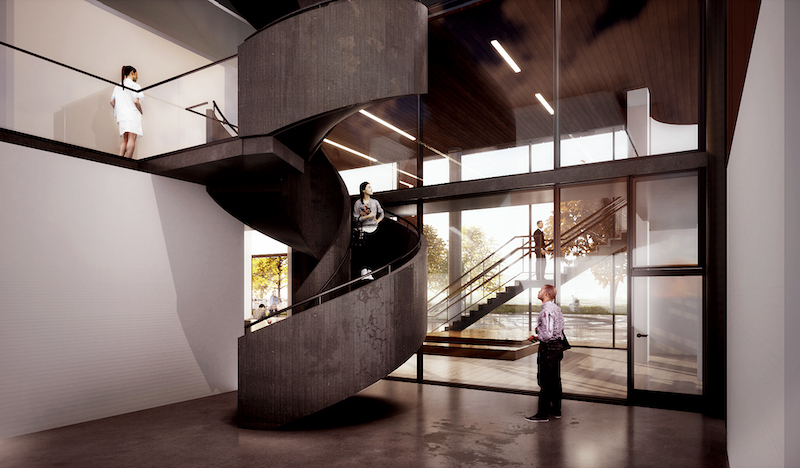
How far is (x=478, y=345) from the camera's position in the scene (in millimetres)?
7996

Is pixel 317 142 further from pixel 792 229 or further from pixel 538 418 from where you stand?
pixel 792 229

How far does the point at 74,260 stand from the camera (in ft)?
19.2

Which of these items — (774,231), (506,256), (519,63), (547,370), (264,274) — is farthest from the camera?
(264,274)

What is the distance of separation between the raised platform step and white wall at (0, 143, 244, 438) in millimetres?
3364

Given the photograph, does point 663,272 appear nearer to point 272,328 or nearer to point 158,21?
point 272,328

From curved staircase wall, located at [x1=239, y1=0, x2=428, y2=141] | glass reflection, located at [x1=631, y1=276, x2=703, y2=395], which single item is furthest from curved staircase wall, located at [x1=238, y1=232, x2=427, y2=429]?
glass reflection, located at [x1=631, y1=276, x2=703, y2=395]

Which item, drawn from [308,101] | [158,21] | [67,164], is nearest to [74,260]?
[67,164]

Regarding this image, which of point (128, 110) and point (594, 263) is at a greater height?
point (128, 110)

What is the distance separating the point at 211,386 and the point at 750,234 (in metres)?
7.36

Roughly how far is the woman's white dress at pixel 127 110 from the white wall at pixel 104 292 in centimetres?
78

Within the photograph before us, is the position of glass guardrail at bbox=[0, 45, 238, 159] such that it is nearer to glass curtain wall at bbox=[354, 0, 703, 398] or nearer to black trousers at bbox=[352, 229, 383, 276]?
glass curtain wall at bbox=[354, 0, 703, 398]

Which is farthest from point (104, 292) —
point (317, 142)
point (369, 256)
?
point (369, 256)

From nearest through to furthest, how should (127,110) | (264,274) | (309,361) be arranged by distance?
(309,361), (127,110), (264,274)

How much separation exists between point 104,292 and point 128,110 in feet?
8.57
